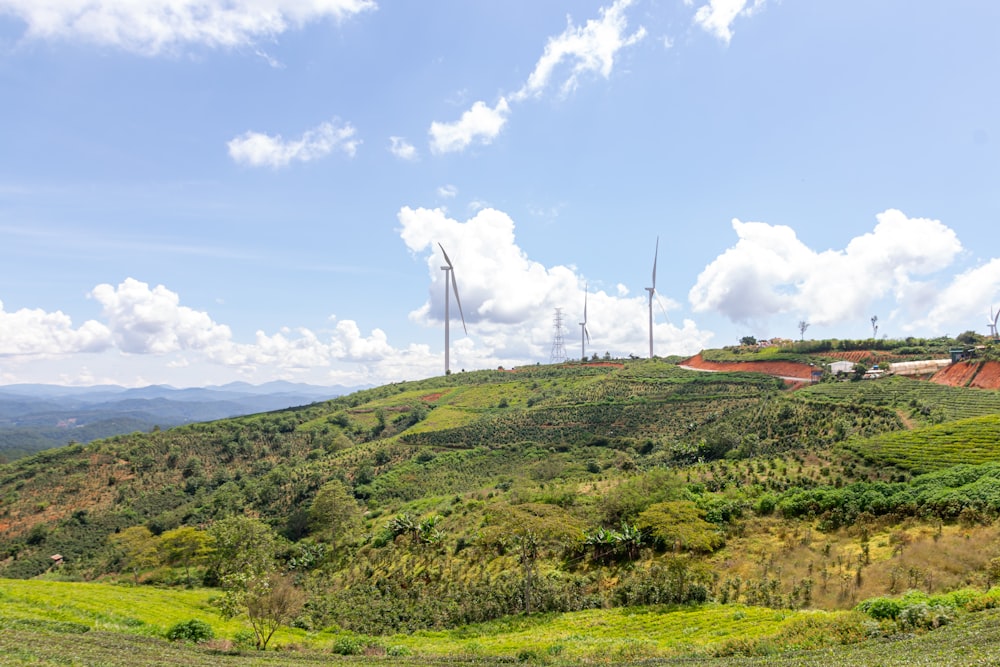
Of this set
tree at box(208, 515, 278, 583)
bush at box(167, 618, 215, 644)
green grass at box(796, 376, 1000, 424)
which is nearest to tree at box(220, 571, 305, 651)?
bush at box(167, 618, 215, 644)

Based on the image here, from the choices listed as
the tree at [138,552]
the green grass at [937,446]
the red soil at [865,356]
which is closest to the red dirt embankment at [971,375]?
the red soil at [865,356]

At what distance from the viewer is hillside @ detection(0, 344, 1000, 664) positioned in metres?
28.9

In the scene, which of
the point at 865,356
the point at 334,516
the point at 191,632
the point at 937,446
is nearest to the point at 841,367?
the point at 865,356

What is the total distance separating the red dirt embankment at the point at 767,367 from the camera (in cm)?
11659

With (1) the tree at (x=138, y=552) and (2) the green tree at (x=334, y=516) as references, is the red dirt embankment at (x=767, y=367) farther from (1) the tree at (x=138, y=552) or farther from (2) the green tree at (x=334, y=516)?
(1) the tree at (x=138, y=552)

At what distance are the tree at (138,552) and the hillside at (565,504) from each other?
1.11ft

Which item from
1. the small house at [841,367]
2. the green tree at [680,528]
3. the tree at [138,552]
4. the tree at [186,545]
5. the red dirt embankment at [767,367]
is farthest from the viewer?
the red dirt embankment at [767,367]

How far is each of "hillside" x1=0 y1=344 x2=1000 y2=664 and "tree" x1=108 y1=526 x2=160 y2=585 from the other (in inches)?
13.4

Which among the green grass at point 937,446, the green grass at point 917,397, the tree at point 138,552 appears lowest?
the tree at point 138,552

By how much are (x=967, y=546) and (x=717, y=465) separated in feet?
88.0

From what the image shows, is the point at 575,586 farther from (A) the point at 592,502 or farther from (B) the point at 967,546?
(B) the point at 967,546

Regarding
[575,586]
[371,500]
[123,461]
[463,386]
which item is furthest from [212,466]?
[575,586]

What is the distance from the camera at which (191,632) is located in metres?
26.2

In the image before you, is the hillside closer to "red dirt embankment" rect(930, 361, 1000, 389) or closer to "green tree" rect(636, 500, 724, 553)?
"green tree" rect(636, 500, 724, 553)
